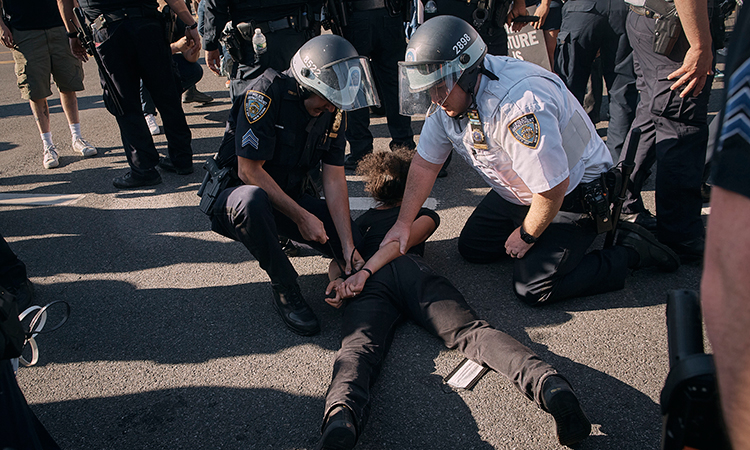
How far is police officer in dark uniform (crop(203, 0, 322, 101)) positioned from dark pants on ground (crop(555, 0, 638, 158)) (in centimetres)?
196

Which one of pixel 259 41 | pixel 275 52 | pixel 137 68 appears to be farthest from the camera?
pixel 137 68

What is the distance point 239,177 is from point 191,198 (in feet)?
4.83

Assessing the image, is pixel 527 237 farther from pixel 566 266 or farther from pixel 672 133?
pixel 672 133

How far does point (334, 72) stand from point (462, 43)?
23.3 inches

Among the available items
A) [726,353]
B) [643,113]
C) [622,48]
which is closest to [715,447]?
[726,353]

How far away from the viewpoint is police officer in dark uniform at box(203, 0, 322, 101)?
3545 mm

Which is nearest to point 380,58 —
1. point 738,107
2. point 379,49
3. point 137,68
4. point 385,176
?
point 379,49

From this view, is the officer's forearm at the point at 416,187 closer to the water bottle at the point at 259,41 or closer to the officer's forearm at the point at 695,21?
the officer's forearm at the point at 695,21

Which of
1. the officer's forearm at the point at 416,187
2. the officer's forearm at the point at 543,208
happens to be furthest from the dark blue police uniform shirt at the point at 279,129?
the officer's forearm at the point at 543,208

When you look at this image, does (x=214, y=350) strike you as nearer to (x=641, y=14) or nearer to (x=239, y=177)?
(x=239, y=177)

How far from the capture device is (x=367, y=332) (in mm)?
2143

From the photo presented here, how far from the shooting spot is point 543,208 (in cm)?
227

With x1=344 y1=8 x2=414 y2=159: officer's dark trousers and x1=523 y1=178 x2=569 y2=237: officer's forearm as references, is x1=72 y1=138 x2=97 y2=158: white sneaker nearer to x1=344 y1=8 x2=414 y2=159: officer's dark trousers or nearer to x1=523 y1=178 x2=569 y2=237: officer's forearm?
x1=344 y1=8 x2=414 y2=159: officer's dark trousers

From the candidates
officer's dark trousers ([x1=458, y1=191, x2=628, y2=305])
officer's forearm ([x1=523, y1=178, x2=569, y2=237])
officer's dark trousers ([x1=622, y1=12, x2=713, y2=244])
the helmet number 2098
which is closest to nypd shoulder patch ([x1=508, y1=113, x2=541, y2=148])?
officer's forearm ([x1=523, y1=178, x2=569, y2=237])
